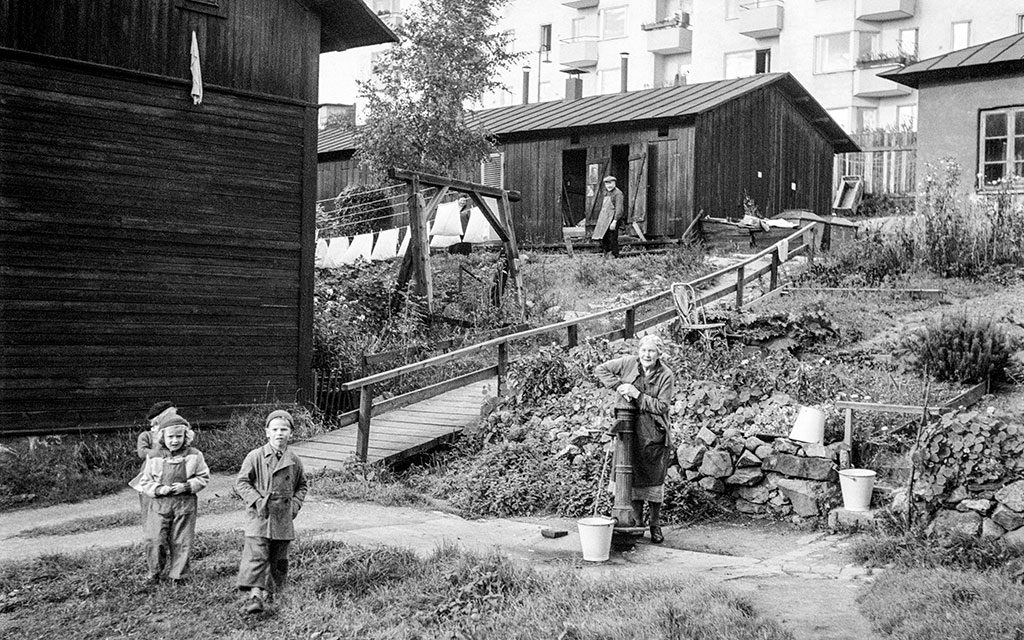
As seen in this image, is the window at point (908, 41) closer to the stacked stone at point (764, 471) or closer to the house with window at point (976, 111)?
the house with window at point (976, 111)

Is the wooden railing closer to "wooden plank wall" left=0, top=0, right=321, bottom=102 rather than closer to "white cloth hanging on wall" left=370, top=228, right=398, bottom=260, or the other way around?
"white cloth hanging on wall" left=370, top=228, right=398, bottom=260

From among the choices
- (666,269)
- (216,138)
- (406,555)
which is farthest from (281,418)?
(666,269)

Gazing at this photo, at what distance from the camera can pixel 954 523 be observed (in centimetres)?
834

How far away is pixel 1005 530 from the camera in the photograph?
8.12 meters

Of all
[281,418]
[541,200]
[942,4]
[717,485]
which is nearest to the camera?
[281,418]

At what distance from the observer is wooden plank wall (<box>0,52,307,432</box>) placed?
12.3 metres

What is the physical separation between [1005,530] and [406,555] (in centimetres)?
445

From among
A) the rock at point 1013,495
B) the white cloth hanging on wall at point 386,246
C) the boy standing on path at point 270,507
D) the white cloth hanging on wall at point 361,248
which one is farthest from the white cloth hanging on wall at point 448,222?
the rock at point 1013,495

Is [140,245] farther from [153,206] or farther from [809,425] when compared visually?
[809,425]

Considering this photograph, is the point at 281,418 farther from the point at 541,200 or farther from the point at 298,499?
the point at 541,200

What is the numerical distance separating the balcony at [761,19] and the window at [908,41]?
197 inches

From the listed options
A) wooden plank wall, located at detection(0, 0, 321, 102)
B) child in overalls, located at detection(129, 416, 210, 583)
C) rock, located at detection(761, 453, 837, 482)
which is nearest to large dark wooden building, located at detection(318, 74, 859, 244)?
wooden plank wall, located at detection(0, 0, 321, 102)

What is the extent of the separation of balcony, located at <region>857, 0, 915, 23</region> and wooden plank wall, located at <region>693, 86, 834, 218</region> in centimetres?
1182

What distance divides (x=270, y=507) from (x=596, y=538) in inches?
99.5
